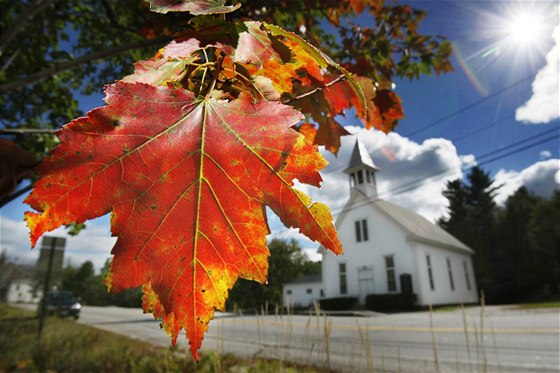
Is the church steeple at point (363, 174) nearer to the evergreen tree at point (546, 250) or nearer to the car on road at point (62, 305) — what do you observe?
the evergreen tree at point (546, 250)

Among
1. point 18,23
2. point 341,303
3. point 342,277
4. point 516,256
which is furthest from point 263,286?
point 516,256

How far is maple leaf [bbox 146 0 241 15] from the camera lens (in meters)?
0.45

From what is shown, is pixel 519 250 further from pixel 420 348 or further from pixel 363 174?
pixel 420 348

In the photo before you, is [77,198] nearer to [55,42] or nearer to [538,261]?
[55,42]

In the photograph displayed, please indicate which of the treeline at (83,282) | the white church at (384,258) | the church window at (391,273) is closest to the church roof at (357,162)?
the white church at (384,258)

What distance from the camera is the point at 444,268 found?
23609 millimetres

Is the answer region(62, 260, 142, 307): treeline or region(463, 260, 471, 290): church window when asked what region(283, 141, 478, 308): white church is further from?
region(62, 260, 142, 307): treeline

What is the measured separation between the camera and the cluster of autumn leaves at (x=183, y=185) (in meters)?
0.43

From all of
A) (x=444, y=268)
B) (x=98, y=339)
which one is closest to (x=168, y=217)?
(x=98, y=339)

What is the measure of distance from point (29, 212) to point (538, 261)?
1501 inches

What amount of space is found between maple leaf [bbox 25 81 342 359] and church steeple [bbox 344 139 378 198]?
25.7 metres

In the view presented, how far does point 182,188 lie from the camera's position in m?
0.45

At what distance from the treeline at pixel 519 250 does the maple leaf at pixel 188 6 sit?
36109 mm

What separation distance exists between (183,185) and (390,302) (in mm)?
21993
